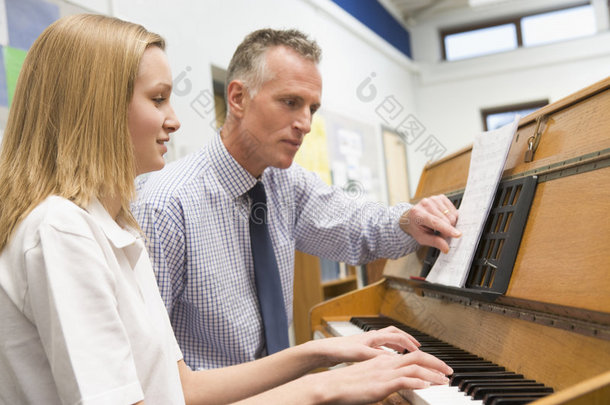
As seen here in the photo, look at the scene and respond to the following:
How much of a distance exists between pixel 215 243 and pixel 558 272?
0.91 meters

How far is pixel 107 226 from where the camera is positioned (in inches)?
34.0

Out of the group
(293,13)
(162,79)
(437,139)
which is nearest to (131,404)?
(162,79)

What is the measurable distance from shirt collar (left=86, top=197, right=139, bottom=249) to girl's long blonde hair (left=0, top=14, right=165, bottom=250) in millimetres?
17

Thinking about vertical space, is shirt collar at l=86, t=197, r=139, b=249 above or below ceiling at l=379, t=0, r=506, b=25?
below

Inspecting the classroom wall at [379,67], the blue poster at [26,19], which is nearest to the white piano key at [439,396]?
the classroom wall at [379,67]

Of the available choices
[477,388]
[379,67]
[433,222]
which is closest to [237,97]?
[433,222]

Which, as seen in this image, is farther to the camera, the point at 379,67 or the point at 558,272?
the point at 379,67

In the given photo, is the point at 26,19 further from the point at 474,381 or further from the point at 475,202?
the point at 474,381

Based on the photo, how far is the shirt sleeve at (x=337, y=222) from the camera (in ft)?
6.00

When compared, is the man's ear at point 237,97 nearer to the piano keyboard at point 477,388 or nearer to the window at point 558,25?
the piano keyboard at point 477,388

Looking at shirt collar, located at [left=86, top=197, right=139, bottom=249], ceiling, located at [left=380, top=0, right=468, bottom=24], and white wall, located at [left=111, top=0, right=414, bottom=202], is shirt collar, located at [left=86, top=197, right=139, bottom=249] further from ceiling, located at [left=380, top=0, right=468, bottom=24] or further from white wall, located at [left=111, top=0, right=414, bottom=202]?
ceiling, located at [left=380, top=0, right=468, bottom=24]

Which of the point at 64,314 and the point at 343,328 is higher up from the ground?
the point at 64,314

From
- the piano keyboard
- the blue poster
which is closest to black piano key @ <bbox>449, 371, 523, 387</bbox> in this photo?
the piano keyboard

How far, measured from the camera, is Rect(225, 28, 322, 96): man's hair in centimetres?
179
